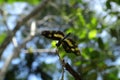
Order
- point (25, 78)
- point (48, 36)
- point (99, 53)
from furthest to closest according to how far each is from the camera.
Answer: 1. point (25, 78)
2. point (99, 53)
3. point (48, 36)

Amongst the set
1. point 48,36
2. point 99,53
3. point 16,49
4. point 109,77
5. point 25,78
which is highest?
point 25,78

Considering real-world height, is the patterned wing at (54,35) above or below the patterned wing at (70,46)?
above

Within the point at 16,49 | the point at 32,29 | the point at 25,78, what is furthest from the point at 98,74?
the point at 25,78

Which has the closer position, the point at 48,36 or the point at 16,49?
the point at 48,36

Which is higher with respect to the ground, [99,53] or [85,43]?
A: [85,43]

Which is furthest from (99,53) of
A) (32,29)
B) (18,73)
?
(18,73)

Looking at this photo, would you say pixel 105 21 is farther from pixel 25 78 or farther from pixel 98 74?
pixel 25 78

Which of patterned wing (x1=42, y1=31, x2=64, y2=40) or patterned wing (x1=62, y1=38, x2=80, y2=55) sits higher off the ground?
patterned wing (x1=42, y1=31, x2=64, y2=40)

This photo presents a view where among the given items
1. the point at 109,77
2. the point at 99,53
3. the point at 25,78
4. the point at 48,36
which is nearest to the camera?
the point at 48,36

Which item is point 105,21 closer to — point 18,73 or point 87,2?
point 87,2
